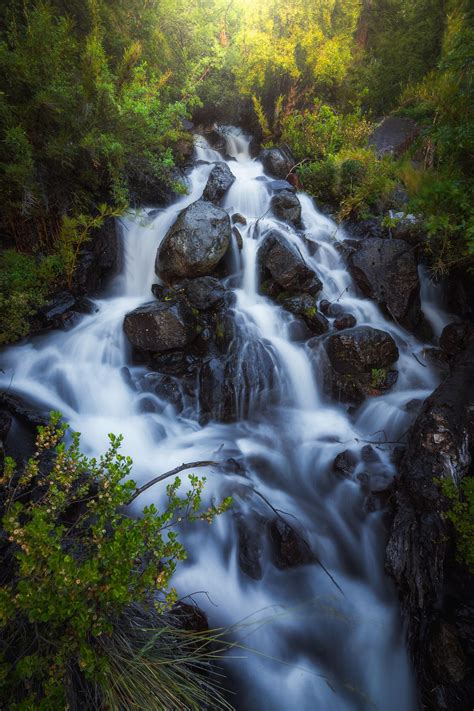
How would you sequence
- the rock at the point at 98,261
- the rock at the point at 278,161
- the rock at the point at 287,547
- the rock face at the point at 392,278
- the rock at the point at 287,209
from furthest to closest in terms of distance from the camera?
the rock at the point at 278,161 < the rock at the point at 287,209 < the rock face at the point at 392,278 < the rock at the point at 98,261 < the rock at the point at 287,547

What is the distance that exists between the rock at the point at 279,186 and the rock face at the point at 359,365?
4.63m

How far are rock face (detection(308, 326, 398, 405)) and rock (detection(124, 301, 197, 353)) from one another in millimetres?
2291

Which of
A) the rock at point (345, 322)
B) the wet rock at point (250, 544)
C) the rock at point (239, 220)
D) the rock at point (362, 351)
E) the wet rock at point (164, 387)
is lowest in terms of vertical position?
the wet rock at point (250, 544)

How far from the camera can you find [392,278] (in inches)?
254

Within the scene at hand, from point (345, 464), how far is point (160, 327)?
3.27m

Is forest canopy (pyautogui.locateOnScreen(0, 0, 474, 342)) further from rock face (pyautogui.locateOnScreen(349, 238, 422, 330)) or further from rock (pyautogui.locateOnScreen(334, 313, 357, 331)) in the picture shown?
rock (pyautogui.locateOnScreen(334, 313, 357, 331))

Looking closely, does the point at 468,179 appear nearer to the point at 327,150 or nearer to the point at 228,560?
the point at 228,560

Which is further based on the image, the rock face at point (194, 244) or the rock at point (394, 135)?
the rock at point (394, 135)

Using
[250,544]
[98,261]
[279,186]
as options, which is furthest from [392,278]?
[98,261]

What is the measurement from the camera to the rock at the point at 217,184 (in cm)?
818

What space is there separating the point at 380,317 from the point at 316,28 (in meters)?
9.36

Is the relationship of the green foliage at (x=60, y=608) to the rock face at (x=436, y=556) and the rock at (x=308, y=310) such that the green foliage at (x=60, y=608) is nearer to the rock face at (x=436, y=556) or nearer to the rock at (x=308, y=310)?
the rock face at (x=436, y=556)

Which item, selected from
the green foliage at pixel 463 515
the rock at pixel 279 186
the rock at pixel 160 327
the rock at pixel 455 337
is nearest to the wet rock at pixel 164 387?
the rock at pixel 160 327

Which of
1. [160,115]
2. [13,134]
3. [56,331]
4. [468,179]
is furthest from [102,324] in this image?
[468,179]
